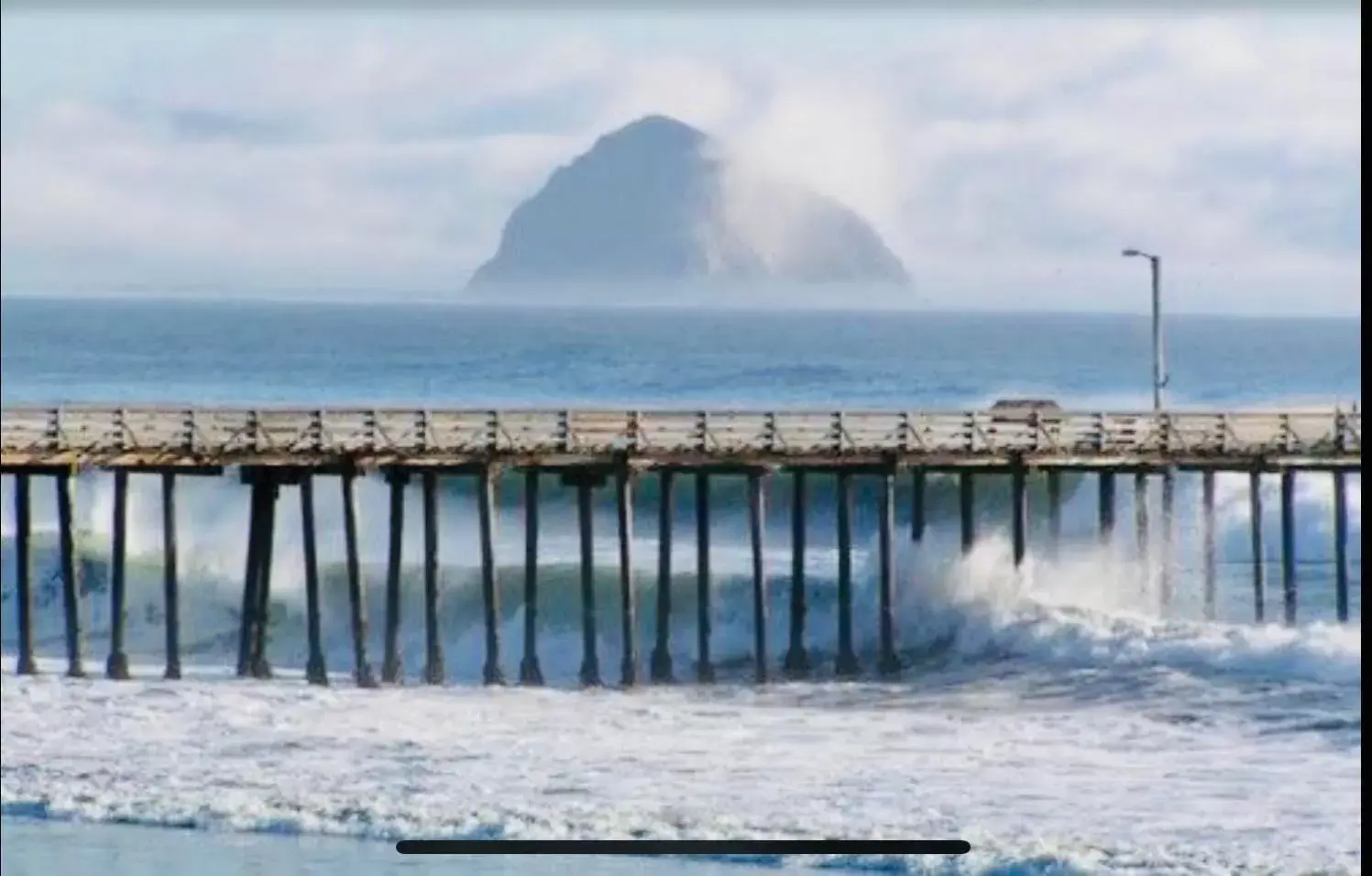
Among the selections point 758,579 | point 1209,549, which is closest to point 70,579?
point 758,579

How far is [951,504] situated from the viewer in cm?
6388

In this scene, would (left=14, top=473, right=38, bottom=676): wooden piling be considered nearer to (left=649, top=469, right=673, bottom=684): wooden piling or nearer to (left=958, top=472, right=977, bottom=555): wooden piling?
(left=649, top=469, right=673, bottom=684): wooden piling

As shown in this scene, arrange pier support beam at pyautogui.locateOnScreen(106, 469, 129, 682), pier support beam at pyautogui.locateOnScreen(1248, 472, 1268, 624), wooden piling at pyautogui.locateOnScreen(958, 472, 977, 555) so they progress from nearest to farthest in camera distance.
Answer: pier support beam at pyautogui.locateOnScreen(106, 469, 129, 682), wooden piling at pyautogui.locateOnScreen(958, 472, 977, 555), pier support beam at pyautogui.locateOnScreen(1248, 472, 1268, 624)

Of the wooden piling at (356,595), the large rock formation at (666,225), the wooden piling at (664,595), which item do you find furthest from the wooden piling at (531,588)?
the large rock formation at (666,225)

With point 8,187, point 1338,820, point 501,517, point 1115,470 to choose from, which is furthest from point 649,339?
point 1338,820

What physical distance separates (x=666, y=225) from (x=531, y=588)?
90426 mm

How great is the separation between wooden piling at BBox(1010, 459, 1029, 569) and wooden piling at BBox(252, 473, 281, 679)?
962 cm

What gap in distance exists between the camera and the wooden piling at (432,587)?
4644cm

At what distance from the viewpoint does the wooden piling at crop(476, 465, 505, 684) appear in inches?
1827

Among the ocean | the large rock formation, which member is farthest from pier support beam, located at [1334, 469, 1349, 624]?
the large rock formation

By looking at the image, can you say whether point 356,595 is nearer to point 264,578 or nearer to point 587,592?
point 264,578

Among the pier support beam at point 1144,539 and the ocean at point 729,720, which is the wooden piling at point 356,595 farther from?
the pier support beam at point 1144,539

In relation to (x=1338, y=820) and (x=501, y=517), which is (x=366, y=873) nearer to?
(x=1338, y=820)

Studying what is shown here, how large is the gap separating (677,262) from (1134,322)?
27.4 m
